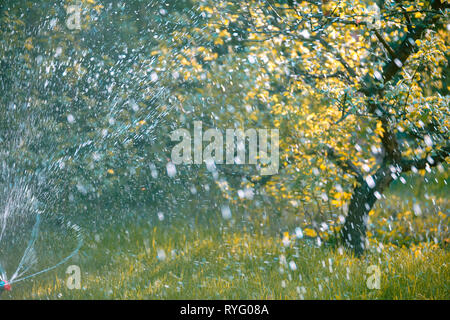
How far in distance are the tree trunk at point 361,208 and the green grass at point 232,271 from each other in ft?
0.97

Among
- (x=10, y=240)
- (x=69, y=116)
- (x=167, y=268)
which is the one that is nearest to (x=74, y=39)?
(x=69, y=116)

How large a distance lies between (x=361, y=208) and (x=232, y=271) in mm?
1653

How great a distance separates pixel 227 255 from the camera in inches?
173

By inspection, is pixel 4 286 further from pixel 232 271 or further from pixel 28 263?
pixel 232 271

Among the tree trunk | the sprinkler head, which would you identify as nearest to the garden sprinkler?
the sprinkler head

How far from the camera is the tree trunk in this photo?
4.68 metres

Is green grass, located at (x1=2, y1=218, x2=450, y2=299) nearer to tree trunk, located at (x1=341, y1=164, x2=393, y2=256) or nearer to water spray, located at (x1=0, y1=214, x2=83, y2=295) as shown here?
water spray, located at (x1=0, y1=214, x2=83, y2=295)

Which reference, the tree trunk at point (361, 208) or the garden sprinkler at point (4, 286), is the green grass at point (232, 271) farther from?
the tree trunk at point (361, 208)

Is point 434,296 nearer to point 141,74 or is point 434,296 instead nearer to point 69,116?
point 141,74

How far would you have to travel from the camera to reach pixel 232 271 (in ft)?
13.2

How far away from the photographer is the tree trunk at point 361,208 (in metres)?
4.68

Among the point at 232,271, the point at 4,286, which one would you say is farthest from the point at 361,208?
the point at 4,286

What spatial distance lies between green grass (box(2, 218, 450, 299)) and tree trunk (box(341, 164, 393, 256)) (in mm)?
295

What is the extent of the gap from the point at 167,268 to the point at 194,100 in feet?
7.34
